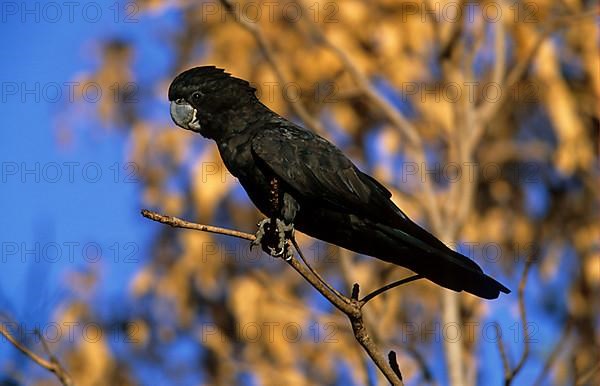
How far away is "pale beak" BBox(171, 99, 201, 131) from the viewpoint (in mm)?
3701

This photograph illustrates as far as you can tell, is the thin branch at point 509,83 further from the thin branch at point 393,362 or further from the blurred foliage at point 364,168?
the thin branch at point 393,362

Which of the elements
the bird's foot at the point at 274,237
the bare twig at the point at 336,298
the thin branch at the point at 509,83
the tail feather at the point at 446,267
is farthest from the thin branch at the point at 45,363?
the thin branch at the point at 509,83

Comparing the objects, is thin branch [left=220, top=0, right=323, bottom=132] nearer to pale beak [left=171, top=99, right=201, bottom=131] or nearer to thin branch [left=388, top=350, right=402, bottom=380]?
pale beak [left=171, top=99, right=201, bottom=131]

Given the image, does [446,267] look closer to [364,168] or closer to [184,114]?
[184,114]

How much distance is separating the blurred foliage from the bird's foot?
2786 mm

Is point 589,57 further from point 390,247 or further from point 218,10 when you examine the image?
point 390,247

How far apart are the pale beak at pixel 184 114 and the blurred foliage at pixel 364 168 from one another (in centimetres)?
228

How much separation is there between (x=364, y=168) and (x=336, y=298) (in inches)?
141

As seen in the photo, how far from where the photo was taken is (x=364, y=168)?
629cm

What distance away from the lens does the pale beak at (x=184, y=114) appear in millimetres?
3701

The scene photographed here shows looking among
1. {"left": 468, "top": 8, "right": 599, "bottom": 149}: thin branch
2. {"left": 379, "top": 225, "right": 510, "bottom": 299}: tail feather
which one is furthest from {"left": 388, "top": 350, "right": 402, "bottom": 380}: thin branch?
{"left": 468, "top": 8, "right": 599, "bottom": 149}: thin branch

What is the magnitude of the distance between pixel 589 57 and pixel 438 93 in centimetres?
129

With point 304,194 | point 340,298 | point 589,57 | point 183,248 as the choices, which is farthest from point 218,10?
point 340,298

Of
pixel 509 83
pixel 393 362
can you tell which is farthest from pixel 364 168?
pixel 393 362
